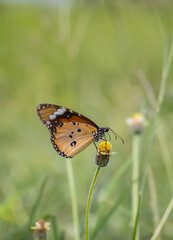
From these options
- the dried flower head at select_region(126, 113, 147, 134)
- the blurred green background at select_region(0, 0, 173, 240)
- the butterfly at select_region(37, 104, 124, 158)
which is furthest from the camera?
the blurred green background at select_region(0, 0, 173, 240)

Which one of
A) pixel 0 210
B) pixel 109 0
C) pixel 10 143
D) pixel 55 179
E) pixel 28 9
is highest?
pixel 28 9

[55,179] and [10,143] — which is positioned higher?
[10,143]

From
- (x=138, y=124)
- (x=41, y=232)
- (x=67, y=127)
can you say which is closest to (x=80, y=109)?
(x=138, y=124)

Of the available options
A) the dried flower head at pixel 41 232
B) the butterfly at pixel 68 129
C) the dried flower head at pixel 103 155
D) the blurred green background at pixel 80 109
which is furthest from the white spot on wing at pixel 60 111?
the dried flower head at pixel 41 232

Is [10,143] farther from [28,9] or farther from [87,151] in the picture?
[28,9]

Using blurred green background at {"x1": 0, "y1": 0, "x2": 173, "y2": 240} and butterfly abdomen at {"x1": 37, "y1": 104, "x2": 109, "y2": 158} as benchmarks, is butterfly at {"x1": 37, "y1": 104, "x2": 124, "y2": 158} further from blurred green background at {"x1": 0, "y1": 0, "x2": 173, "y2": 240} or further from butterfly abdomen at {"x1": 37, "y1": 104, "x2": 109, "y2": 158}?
blurred green background at {"x1": 0, "y1": 0, "x2": 173, "y2": 240}

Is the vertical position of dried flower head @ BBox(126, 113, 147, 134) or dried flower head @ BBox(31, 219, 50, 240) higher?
dried flower head @ BBox(126, 113, 147, 134)

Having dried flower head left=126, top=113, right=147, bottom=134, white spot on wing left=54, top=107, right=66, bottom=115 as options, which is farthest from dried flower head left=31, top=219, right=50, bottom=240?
dried flower head left=126, top=113, right=147, bottom=134

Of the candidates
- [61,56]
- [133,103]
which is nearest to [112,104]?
[133,103]
